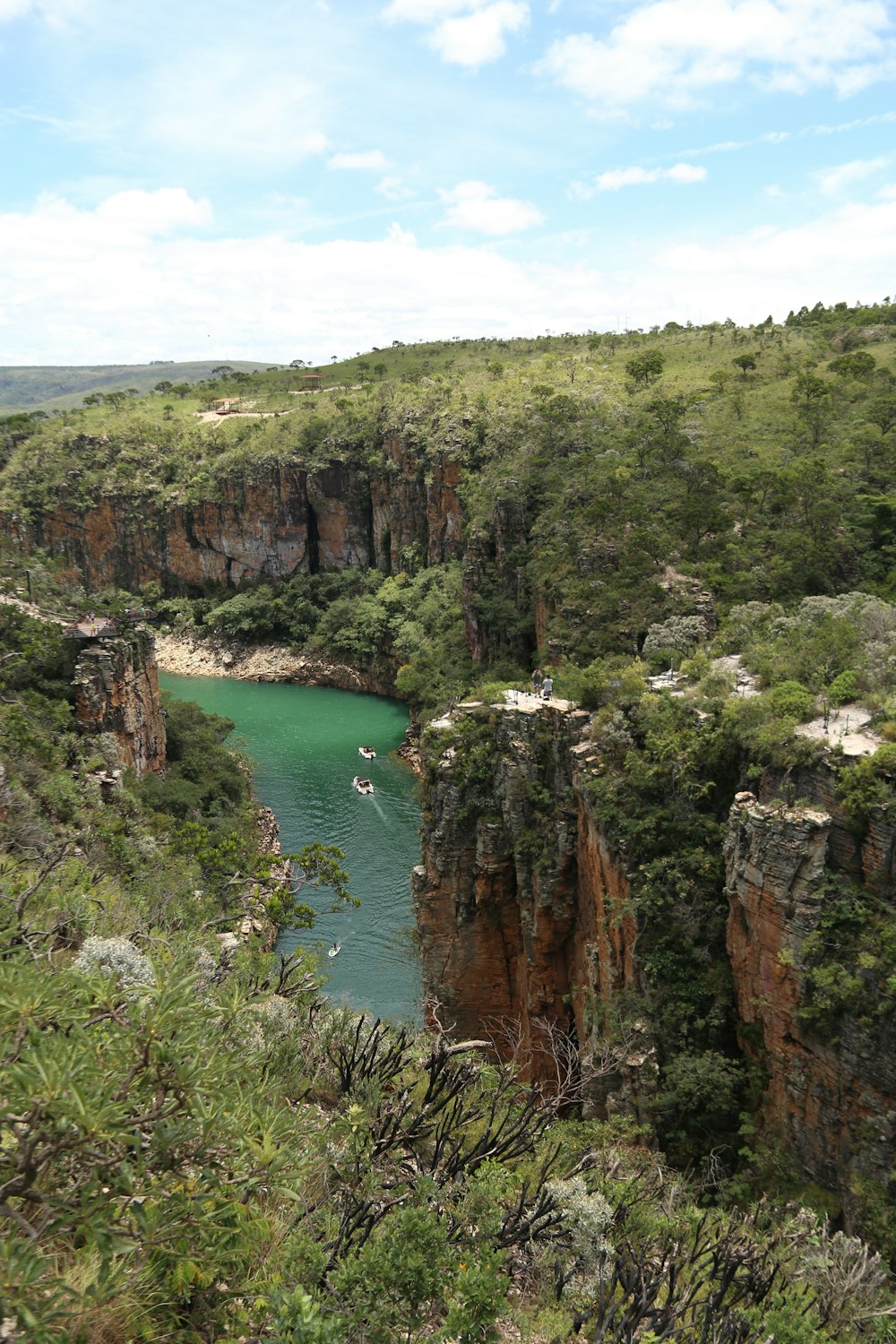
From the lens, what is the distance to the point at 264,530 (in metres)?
69.3

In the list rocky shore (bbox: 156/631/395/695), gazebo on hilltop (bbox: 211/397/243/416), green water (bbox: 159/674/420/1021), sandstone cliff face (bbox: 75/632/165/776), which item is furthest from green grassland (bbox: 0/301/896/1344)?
gazebo on hilltop (bbox: 211/397/243/416)

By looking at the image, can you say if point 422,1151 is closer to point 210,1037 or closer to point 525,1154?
point 525,1154

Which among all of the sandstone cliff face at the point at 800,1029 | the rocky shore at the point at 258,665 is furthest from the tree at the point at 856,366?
the sandstone cliff face at the point at 800,1029

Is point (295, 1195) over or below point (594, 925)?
over

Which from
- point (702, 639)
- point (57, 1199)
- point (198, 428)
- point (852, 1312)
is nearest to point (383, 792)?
point (702, 639)

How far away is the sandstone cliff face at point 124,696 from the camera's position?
29250 mm

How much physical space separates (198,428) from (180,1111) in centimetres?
7963

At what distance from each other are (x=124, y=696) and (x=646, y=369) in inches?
1411

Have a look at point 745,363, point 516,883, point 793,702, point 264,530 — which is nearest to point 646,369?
point 745,363

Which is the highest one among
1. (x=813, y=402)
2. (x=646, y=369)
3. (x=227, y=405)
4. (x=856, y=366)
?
(x=227, y=405)

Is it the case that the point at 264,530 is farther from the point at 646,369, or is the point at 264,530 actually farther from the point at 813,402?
the point at 813,402

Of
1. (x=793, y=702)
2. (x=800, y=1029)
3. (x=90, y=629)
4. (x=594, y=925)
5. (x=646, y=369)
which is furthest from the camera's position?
(x=646, y=369)

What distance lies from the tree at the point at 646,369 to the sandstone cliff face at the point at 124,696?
33.0 meters

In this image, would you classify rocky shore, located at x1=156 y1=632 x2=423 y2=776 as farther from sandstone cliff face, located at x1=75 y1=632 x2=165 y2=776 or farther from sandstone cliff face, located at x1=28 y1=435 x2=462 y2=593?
sandstone cliff face, located at x1=75 y1=632 x2=165 y2=776
